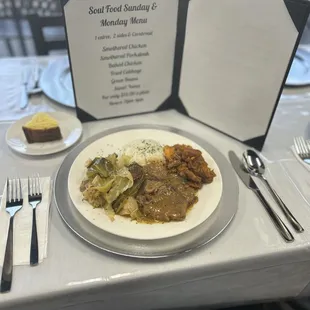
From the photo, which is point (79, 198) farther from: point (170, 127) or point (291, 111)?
point (291, 111)

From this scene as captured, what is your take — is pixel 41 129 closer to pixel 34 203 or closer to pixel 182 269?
pixel 34 203

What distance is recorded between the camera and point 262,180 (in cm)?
81

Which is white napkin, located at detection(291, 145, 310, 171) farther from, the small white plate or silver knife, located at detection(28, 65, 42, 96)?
silver knife, located at detection(28, 65, 42, 96)

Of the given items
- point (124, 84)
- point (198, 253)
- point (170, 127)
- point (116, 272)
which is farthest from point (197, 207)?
point (124, 84)

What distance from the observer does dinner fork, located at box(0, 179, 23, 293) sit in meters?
0.56

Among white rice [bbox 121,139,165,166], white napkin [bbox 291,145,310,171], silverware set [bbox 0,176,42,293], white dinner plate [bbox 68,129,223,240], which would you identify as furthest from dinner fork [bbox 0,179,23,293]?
white napkin [bbox 291,145,310,171]

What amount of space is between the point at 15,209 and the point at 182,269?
0.39 meters

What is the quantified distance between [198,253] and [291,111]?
695 mm

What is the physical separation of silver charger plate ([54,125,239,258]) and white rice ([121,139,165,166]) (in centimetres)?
17

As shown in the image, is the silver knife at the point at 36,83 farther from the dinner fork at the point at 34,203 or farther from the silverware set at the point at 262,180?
the silverware set at the point at 262,180

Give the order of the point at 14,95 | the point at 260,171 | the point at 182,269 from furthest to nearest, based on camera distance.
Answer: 1. the point at 14,95
2. the point at 260,171
3. the point at 182,269

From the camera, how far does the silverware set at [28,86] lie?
106 centimetres

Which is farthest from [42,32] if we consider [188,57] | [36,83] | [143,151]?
[143,151]

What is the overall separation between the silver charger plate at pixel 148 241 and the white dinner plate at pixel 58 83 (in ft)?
1.18
